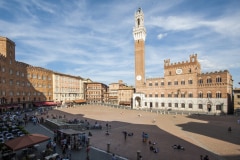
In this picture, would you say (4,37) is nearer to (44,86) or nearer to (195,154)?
(44,86)

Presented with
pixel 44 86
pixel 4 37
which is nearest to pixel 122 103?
pixel 44 86

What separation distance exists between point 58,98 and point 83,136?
51.4 meters

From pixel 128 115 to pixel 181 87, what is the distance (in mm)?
22658

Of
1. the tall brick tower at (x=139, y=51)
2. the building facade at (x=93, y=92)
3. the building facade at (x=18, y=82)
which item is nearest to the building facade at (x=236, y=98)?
the tall brick tower at (x=139, y=51)

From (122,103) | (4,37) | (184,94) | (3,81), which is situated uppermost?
(4,37)

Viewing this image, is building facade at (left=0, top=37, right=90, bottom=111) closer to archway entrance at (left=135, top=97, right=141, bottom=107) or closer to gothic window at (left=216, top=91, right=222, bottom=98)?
archway entrance at (left=135, top=97, right=141, bottom=107)

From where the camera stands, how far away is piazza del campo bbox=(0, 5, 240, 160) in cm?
1628

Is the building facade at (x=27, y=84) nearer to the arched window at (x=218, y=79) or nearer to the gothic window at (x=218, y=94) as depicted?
the gothic window at (x=218, y=94)

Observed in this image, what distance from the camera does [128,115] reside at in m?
43.0

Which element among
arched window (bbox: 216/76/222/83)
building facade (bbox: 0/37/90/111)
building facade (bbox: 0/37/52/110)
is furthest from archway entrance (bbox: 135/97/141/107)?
building facade (bbox: 0/37/52/110)

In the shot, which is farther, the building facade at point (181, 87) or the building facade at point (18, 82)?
the building facade at point (181, 87)

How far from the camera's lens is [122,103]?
69938 mm

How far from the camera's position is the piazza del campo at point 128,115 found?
1628 cm

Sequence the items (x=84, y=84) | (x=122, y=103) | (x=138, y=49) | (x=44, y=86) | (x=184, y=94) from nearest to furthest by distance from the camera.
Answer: (x=184, y=94)
(x=44, y=86)
(x=138, y=49)
(x=122, y=103)
(x=84, y=84)
